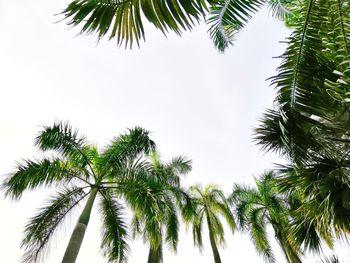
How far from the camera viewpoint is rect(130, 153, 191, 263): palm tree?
9078 millimetres

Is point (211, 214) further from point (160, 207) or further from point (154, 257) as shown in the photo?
point (160, 207)

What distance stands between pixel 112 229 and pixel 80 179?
7.12 feet

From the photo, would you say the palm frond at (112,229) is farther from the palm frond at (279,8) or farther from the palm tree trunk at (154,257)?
the palm frond at (279,8)

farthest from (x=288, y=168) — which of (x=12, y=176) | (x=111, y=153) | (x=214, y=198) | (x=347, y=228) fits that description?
(x=214, y=198)

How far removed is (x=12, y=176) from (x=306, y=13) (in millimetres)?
9971

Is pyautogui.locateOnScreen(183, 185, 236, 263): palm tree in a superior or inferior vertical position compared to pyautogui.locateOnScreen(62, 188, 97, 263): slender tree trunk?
superior

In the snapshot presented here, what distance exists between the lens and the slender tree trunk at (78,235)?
8.55 meters

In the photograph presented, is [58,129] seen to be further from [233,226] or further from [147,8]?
[233,226]

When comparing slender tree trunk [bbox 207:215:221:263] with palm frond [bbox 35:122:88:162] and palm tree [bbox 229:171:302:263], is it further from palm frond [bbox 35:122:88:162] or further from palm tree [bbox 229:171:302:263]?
palm frond [bbox 35:122:88:162]

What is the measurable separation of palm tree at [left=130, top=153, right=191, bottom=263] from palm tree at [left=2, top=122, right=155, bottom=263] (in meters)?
0.91

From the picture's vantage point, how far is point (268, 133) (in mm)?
4758

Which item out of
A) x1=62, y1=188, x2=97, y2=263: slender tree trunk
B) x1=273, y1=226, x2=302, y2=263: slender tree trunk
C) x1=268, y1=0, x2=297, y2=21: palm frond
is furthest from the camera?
x1=273, y1=226, x2=302, y2=263: slender tree trunk

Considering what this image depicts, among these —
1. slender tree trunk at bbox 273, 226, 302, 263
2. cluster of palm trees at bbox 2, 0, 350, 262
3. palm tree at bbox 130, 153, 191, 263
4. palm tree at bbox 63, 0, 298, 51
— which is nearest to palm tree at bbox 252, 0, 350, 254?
cluster of palm trees at bbox 2, 0, 350, 262

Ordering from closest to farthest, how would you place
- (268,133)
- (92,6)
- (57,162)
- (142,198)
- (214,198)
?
(92,6) < (268,133) < (142,198) < (57,162) < (214,198)
